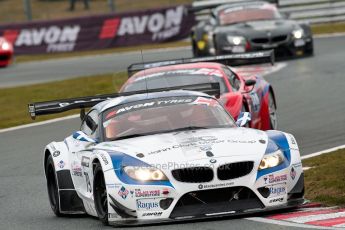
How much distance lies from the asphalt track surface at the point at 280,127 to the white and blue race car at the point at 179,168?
7.1 inches

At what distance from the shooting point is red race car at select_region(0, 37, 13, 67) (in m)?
→ 31.7

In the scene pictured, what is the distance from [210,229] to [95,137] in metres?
2.08

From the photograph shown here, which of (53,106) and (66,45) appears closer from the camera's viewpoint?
(53,106)

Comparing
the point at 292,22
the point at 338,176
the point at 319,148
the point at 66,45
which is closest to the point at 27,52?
the point at 66,45

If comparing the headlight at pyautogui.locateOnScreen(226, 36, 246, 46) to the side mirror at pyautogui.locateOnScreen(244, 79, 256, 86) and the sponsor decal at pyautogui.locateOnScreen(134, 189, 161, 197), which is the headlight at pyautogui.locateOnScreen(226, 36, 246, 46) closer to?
the side mirror at pyautogui.locateOnScreen(244, 79, 256, 86)

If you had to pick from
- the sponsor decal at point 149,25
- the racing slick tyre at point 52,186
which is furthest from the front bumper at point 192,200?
the sponsor decal at point 149,25

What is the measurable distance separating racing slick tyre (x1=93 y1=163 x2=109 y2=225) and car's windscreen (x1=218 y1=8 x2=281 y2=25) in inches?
704

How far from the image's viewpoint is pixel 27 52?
123ft

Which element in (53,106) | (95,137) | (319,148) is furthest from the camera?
(319,148)

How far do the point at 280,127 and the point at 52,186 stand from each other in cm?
637

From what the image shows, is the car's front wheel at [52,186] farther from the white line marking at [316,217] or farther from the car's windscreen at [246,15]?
the car's windscreen at [246,15]

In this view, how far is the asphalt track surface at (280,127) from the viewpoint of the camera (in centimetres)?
1064

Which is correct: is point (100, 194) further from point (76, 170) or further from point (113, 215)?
point (76, 170)

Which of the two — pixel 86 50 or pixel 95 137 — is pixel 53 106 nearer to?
pixel 95 137
